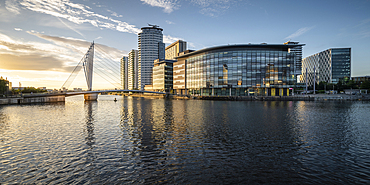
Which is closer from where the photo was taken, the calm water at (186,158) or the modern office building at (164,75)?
the calm water at (186,158)

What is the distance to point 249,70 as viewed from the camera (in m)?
113

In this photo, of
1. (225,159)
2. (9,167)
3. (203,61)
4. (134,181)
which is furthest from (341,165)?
(203,61)

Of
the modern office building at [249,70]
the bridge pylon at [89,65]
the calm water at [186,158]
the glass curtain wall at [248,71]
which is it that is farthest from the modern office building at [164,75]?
the calm water at [186,158]

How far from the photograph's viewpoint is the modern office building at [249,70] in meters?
111

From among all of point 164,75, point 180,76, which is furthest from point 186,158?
point 164,75

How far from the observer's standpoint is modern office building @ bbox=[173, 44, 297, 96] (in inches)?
4358

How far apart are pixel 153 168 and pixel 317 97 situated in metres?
117

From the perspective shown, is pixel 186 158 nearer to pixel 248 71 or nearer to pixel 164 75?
pixel 248 71

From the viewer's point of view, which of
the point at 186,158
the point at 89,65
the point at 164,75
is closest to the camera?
the point at 186,158

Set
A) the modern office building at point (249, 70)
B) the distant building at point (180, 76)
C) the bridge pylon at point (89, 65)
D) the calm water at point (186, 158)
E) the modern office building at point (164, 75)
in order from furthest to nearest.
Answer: the modern office building at point (164, 75) < the distant building at point (180, 76) < the modern office building at point (249, 70) < the bridge pylon at point (89, 65) < the calm water at point (186, 158)

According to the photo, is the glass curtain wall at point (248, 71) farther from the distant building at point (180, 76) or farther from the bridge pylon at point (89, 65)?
the bridge pylon at point (89, 65)

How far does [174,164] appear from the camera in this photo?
1362 centimetres

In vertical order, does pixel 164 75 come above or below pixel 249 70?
above

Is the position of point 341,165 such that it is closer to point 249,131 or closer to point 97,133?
point 249,131
